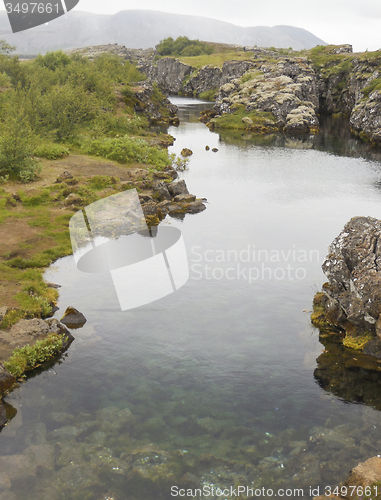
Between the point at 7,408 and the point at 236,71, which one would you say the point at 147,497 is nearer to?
the point at 7,408

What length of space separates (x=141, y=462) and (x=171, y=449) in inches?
53.6

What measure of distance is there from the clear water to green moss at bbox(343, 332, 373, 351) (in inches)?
70.4

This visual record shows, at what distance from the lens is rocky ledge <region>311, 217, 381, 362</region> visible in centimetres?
2392

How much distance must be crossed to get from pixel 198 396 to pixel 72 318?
33.1ft

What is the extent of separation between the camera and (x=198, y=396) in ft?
68.3

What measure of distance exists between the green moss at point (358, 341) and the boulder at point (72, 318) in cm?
1598

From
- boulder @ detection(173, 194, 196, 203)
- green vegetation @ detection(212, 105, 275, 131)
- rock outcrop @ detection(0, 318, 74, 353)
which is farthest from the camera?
green vegetation @ detection(212, 105, 275, 131)

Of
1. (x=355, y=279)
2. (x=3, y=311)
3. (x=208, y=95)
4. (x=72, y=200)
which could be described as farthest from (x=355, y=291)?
(x=208, y=95)

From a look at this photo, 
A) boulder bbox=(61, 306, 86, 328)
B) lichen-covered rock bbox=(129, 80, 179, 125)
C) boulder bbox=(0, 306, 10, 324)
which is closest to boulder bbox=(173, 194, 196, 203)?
boulder bbox=(61, 306, 86, 328)

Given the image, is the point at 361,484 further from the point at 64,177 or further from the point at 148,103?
the point at 148,103

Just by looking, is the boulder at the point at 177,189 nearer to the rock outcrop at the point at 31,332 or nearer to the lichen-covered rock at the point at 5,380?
the rock outcrop at the point at 31,332

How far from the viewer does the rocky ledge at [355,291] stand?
23.9 metres

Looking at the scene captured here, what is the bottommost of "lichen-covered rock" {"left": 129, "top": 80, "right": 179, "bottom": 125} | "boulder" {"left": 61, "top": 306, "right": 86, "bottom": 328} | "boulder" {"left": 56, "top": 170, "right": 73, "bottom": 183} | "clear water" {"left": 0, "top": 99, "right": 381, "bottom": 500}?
"clear water" {"left": 0, "top": 99, "right": 381, "bottom": 500}

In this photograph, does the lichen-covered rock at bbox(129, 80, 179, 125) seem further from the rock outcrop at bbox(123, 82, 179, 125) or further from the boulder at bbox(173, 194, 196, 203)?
the boulder at bbox(173, 194, 196, 203)
